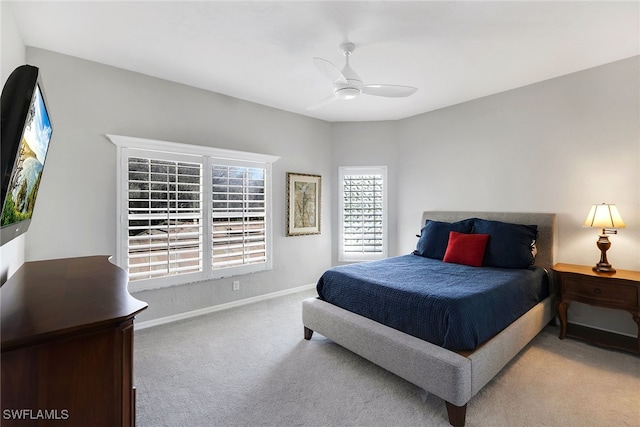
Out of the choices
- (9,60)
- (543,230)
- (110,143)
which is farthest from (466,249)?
(9,60)

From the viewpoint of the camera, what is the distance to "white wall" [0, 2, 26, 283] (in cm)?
183

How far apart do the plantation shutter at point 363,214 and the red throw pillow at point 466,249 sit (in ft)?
4.94

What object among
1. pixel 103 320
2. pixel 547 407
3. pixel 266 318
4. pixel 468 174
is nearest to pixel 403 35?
pixel 468 174

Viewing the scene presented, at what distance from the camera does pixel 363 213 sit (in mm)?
4938

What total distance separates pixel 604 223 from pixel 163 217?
442cm

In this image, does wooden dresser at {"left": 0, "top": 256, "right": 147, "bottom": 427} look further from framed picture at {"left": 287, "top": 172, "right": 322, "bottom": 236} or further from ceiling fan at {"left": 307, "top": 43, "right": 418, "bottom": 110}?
framed picture at {"left": 287, "top": 172, "right": 322, "bottom": 236}

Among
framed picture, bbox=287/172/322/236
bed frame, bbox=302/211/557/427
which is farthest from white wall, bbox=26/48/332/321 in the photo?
bed frame, bbox=302/211/557/427

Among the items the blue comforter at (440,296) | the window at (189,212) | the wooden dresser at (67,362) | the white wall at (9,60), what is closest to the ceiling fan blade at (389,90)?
the blue comforter at (440,296)

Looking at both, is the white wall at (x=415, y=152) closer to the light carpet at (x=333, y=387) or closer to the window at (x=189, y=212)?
the window at (x=189, y=212)

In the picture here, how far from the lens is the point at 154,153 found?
3207 mm

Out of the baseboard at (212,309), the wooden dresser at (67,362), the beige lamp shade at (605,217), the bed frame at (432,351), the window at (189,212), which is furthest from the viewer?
the baseboard at (212,309)

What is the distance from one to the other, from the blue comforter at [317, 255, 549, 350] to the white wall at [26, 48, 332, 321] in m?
1.71

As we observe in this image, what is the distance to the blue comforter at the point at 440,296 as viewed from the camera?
2002 millimetres

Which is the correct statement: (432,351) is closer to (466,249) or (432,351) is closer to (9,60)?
(466,249)
